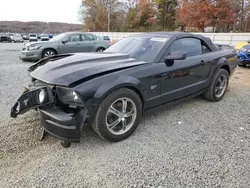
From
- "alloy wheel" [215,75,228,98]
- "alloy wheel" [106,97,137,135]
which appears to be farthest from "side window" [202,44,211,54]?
"alloy wheel" [106,97,137,135]

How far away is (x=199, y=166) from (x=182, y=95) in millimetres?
1471

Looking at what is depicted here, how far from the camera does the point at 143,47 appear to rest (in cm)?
331

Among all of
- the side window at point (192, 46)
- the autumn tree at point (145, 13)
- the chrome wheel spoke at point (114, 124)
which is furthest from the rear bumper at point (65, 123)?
the autumn tree at point (145, 13)

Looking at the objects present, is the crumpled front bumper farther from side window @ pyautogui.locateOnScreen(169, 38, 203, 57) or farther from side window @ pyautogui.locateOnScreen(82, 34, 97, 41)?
side window @ pyautogui.locateOnScreen(82, 34, 97, 41)

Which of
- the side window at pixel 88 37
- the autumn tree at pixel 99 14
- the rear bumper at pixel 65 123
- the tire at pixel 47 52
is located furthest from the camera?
the autumn tree at pixel 99 14

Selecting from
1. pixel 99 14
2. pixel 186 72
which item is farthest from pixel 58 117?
pixel 99 14

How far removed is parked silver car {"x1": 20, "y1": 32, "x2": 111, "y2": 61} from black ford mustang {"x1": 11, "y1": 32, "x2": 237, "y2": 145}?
Result: 611 centimetres

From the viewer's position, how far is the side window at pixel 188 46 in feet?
11.0

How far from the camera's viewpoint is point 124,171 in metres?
2.12

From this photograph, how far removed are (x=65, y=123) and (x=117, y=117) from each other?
28.8 inches

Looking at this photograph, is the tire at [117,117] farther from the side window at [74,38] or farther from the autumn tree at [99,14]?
→ the autumn tree at [99,14]

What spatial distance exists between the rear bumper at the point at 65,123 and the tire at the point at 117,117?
221 millimetres

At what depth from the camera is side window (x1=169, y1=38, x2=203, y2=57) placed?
336 cm

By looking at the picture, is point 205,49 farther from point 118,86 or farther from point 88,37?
point 88,37
